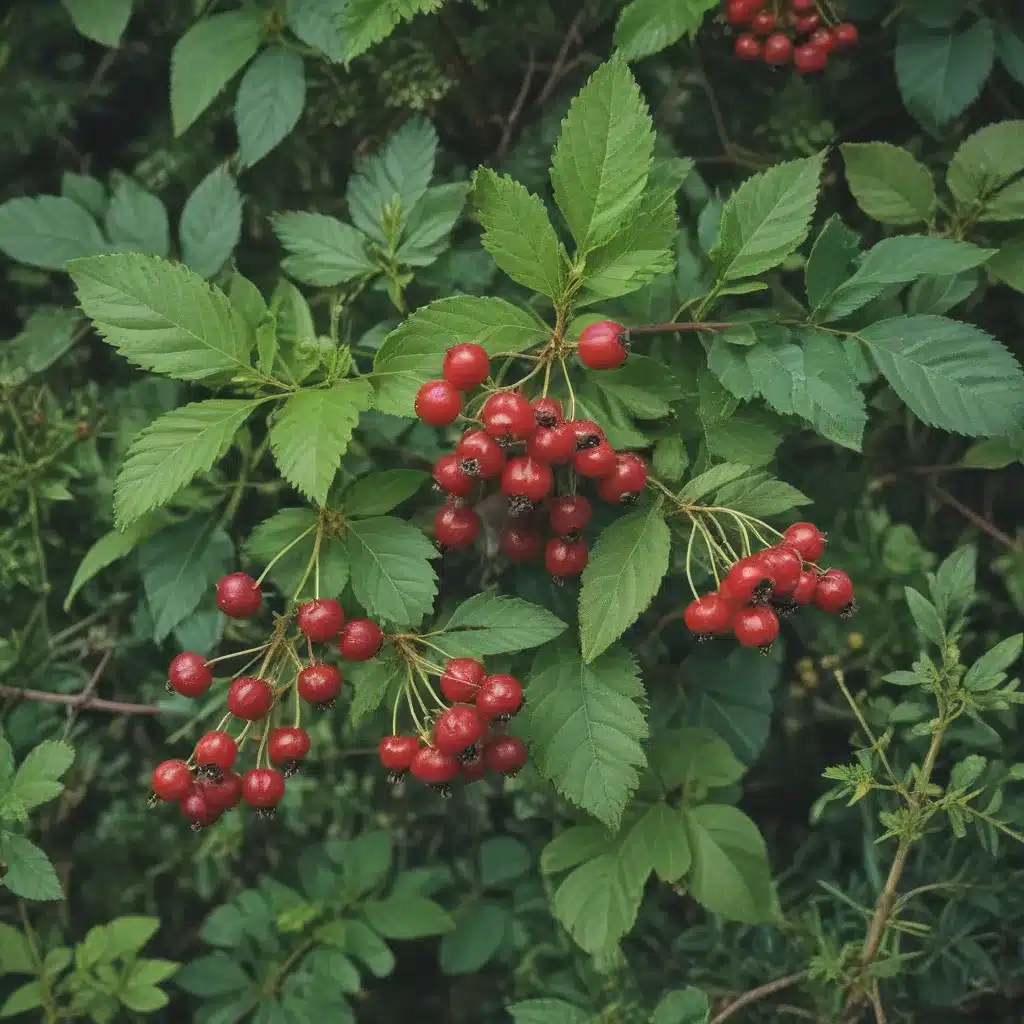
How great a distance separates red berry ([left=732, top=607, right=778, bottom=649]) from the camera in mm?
1085

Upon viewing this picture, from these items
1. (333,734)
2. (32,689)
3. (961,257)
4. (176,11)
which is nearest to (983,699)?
(961,257)

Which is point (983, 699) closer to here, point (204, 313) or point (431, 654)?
point (431, 654)

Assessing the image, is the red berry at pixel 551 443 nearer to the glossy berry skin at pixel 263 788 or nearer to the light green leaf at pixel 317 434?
the light green leaf at pixel 317 434

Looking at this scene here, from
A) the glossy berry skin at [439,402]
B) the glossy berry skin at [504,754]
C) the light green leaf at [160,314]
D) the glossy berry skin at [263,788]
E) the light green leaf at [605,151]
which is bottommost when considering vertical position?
the glossy berry skin at [504,754]

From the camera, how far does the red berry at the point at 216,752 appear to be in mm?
1165

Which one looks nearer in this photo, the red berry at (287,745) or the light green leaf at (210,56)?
the red berry at (287,745)

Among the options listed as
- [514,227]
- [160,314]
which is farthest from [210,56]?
[514,227]

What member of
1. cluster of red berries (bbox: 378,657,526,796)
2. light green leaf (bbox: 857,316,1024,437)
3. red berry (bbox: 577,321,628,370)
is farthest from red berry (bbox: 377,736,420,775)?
light green leaf (bbox: 857,316,1024,437)

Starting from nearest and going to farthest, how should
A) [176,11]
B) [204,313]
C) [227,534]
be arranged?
[204,313] → [227,534] → [176,11]

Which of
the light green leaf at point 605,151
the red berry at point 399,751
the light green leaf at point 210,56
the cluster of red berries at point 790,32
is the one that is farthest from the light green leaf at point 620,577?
the light green leaf at point 210,56

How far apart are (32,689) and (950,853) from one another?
1.46m

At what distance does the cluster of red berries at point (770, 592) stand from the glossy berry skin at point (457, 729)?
282mm

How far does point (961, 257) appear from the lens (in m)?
1.23

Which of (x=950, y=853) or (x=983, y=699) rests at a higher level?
(x=983, y=699)
